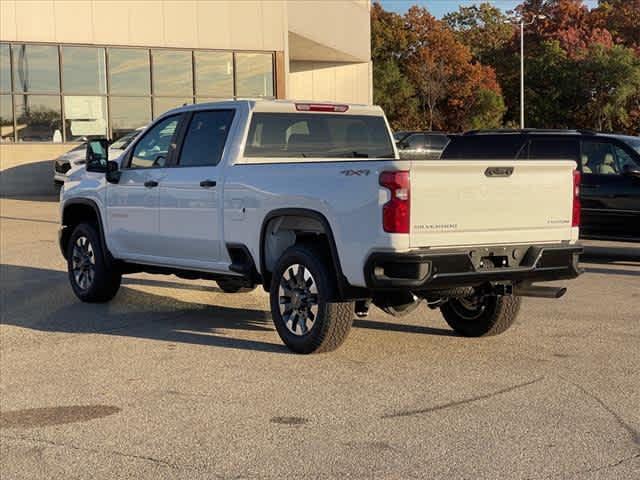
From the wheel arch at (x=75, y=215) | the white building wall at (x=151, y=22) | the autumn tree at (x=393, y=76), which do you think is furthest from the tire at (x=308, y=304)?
the autumn tree at (x=393, y=76)

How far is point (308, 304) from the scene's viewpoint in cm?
771

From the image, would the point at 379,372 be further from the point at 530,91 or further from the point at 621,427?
the point at 530,91

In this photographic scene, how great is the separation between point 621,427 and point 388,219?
212 centimetres

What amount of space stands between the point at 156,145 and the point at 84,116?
71.0 ft

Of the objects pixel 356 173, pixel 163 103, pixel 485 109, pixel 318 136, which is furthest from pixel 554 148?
pixel 485 109

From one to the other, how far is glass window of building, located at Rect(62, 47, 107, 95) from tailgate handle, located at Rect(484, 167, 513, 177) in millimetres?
24711

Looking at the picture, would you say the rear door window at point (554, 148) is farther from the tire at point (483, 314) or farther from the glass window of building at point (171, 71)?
the glass window of building at point (171, 71)

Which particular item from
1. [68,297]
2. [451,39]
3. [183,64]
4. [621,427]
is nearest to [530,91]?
[451,39]

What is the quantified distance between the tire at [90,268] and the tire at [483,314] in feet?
12.3

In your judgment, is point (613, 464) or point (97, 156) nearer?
point (613, 464)

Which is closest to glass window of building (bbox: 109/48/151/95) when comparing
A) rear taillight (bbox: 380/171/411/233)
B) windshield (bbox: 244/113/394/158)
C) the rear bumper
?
windshield (bbox: 244/113/394/158)

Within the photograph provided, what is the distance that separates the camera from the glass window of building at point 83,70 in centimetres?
2988

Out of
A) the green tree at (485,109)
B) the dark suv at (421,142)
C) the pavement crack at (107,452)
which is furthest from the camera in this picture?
the green tree at (485,109)

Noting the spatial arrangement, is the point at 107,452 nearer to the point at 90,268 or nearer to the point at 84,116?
the point at 90,268
